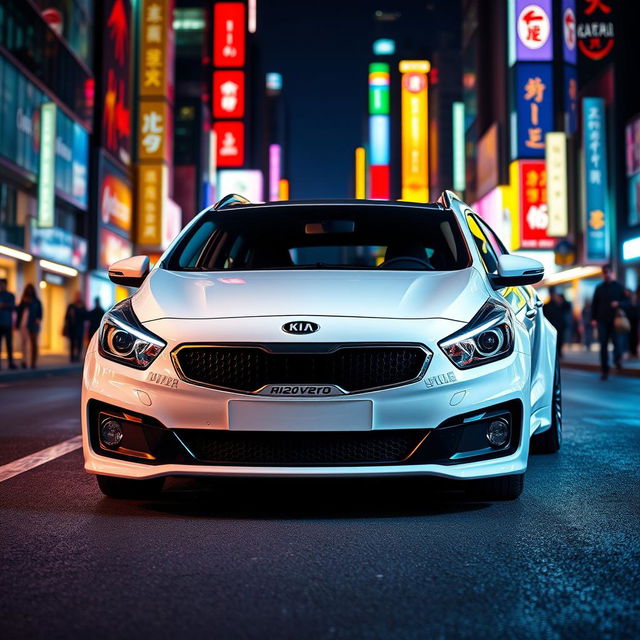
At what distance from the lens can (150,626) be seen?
269cm

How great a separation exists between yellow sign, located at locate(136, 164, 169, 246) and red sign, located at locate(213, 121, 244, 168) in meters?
20.2

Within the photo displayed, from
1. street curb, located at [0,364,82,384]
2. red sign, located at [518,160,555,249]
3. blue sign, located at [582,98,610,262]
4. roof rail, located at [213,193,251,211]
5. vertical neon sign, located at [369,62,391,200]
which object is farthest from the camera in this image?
vertical neon sign, located at [369,62,391,200]

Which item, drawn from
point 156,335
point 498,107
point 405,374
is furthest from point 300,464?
point 498,107

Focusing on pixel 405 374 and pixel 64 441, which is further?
pixel 64 441

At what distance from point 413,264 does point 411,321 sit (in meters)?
1.21

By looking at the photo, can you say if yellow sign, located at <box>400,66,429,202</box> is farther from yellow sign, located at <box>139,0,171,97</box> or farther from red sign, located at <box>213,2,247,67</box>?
yellow sign, located at <box>139,0,171,97</box>

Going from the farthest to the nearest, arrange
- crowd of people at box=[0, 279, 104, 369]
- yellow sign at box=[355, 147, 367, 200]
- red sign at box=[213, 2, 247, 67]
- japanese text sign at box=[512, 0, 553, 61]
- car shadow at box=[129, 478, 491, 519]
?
yellow sign at box=[355, 147, 367, 200]
red sign at box=[213, 2, 247, 67]
japanese text sign at box=[512, 0, 553, 61]
crowd of people at box=[0, 279, 104, 369]
car shadow at box=[129, 478, 491, 519]

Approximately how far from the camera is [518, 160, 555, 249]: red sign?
42.5 metres

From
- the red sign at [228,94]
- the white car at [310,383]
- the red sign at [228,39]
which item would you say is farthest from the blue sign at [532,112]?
the white car at [310,383]

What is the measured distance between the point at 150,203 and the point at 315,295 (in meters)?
39.0

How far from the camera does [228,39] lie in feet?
208

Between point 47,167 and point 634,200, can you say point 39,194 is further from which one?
point 634,200

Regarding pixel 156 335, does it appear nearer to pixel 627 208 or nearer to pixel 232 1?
pixel 627 208

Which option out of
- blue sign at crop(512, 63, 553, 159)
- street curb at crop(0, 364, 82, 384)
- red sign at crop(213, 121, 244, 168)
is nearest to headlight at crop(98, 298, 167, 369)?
street curb at crop(0, 364, 82, 384)
